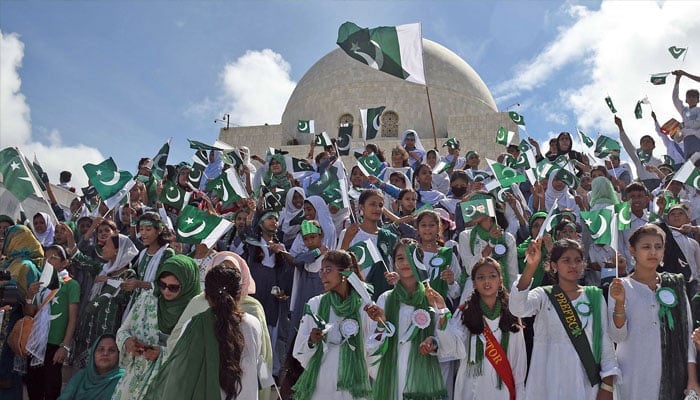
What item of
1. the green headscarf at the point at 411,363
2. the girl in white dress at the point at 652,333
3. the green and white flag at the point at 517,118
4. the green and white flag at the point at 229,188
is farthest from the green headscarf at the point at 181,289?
the green and white flag at the point at 517,118

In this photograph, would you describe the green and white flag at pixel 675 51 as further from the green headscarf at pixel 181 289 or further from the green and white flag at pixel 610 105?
the green headscarf at pixel 181 289

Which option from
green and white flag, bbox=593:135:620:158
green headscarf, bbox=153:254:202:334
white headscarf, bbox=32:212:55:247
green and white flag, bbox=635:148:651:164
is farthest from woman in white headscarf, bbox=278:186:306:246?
green and white flag, bbox=635:148:651:164

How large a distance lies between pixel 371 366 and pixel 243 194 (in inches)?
156

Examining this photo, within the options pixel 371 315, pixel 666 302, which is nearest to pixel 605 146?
pixel 666 302

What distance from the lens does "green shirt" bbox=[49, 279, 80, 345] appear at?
579 centimetres

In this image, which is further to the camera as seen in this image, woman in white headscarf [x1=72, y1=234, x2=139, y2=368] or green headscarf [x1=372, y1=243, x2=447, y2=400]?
woman in white headscarf [x1=72, y1=234, x2=139, y2=368]

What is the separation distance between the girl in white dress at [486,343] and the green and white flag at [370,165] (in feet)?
16.5

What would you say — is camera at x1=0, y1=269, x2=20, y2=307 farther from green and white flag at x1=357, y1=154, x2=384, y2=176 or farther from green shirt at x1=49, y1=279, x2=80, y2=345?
green and white flag at x1=357, y1=154, x2=384, y2=176

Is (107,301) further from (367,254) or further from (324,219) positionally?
(367,254)

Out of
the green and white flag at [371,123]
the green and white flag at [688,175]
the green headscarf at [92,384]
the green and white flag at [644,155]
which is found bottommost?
the green headscarf at [92,384]

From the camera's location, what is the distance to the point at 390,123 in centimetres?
2619

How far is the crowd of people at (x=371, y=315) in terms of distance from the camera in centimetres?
383

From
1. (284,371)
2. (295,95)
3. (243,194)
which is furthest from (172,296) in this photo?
(295,95)

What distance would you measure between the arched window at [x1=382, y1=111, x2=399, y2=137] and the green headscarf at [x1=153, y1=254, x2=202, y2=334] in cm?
2221
